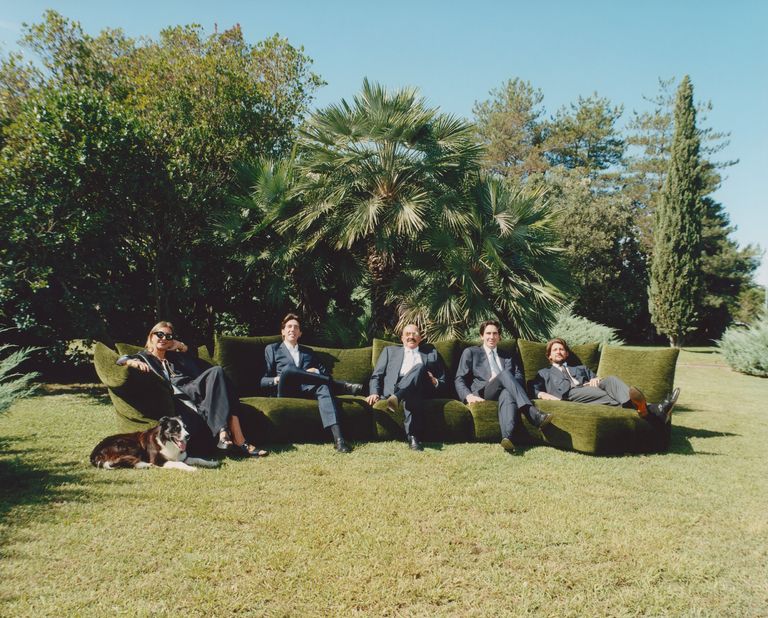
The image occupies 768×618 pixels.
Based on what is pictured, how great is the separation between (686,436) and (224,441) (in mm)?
5447

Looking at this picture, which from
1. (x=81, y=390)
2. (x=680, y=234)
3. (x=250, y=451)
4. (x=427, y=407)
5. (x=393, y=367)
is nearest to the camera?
(x=250, y=451)

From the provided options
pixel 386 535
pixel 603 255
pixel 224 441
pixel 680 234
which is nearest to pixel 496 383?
pixel 224 441

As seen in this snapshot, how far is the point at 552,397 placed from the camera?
21.1 ft

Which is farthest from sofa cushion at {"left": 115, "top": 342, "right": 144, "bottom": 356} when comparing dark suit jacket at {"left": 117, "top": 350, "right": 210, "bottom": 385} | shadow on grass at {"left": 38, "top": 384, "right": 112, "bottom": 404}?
shadow on grass at {"left": 38, "top": 384, "right": 112, "bottom": 404}

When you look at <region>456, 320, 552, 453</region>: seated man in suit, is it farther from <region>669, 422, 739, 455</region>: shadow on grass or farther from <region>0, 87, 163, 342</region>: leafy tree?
<region>0, 87, 163, 342</region>: leafy tree

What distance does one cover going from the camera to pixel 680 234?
23.6 meters

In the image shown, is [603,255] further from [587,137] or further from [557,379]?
[557,379]

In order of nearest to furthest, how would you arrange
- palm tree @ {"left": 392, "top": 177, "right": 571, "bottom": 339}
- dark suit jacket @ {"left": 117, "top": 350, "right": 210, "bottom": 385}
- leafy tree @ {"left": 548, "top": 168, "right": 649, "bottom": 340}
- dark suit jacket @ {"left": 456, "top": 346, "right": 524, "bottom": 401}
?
dark suit jacket @ {"left": 117, "top": 350, "right": 210, "bottom": 385}, dark suit jacket @ {"left": 456, "top": 346, "right": 524, "bottom": 401}, palm tree @ {"left": 392, "top": 177, "right": 571, "bottom": 339}, leafy tree @ {"left": 548, "top": 168, "right": 649, "bottom": 340}

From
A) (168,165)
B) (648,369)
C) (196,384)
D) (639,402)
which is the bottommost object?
(196,384)

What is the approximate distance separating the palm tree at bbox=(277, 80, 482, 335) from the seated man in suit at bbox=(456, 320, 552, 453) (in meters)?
2.54

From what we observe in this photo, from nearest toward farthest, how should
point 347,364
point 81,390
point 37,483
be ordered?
1. point 37,483
2. point 347,364
3. point 81,390

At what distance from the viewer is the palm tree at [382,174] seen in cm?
878

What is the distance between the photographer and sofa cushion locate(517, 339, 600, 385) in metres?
7.10

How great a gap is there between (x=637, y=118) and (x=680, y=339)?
18.6 m
